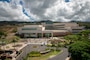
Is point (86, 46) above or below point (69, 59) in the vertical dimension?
above

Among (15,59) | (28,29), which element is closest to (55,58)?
(15,59)

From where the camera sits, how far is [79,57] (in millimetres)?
34031

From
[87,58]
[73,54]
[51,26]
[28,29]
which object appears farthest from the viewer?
[51,26]

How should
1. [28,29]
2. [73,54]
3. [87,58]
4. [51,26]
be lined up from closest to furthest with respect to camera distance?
1. [87,58]
2. [73,54]
3. [28,29]
4. [51,26]

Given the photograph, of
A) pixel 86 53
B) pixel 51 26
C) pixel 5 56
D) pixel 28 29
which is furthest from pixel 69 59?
pixel 51 26

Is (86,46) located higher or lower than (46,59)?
higher

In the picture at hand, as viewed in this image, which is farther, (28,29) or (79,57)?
(28,29)

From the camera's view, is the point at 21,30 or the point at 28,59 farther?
the point at 21,30

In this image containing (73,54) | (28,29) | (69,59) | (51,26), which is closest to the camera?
(73,54)

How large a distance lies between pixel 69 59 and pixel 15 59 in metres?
10.5

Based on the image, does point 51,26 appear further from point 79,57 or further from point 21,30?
point 79,57

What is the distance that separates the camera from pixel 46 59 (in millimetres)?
39625

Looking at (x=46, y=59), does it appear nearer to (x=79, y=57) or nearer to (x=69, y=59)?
(x=69, y=59)

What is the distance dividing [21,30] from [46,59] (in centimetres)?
4570
